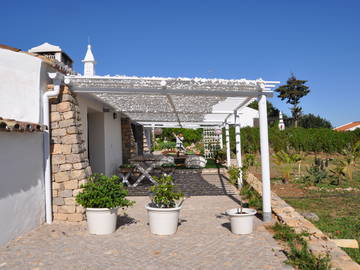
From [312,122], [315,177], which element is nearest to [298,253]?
[315,177]

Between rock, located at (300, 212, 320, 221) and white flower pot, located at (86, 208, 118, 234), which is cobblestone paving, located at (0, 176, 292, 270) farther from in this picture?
rock, located at (300, 212, 320, 221)

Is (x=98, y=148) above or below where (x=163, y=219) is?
above

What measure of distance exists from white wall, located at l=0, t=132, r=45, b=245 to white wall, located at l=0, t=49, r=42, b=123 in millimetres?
422

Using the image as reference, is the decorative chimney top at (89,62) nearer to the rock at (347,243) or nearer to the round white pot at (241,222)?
the round white pot at (241,222)

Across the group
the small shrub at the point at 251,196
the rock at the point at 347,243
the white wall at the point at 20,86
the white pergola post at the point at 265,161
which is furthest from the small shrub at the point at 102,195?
the rock at the point at 347,243

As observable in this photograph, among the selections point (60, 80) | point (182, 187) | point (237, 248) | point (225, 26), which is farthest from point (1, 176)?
point (225, 26)

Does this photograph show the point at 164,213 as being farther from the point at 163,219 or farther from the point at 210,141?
the point at 210,141

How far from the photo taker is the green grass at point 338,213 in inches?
228

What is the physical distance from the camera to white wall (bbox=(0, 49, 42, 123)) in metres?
5.59

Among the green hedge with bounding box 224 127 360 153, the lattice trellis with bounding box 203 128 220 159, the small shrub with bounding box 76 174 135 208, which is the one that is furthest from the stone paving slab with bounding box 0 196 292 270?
the green hedge with bounding box 224 127 360 153

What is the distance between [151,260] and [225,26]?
8.93m

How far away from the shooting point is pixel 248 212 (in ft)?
19.1

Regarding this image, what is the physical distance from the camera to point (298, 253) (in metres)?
4.22

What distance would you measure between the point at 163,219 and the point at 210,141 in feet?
51.3
